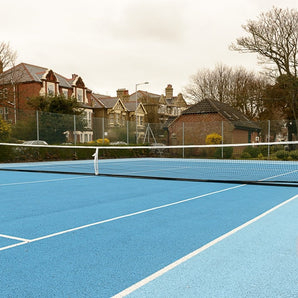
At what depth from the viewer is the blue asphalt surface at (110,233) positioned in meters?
3.25

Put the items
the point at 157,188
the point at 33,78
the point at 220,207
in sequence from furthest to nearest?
the point at 33,78, the point at 157,188, the point at 220,207

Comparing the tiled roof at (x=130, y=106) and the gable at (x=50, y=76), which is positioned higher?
the gable at (x=50, y=76)

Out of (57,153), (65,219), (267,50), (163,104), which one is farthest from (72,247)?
(163,104)

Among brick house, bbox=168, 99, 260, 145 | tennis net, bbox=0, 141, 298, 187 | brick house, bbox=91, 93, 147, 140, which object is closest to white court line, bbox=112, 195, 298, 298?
tennis net, bbox=0, 141, 298, 187

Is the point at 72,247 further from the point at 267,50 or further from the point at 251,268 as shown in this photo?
the point at 267,50

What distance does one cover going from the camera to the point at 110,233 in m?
4.91

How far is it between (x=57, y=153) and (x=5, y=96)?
16.7 m

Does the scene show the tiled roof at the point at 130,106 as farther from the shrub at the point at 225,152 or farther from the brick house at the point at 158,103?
the shrub at the point at 225,152

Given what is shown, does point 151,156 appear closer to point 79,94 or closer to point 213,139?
point 213,139

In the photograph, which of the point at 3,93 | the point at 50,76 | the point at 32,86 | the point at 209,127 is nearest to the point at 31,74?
the point at 32,86

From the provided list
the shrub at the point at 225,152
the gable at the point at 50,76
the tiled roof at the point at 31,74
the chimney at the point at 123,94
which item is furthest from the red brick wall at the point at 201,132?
the chimney at the point at 123,94

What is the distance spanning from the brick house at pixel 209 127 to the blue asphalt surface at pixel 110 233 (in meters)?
19.9

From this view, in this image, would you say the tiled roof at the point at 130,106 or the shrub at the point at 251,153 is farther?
the tiled roof at the point at 130,106

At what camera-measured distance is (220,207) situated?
22.7 feet
